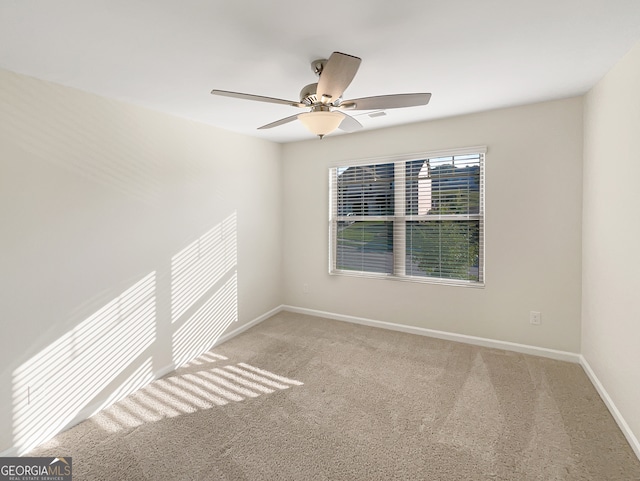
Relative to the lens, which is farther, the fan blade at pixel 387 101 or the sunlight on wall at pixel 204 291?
the sunlight on wall at pixel 204 291

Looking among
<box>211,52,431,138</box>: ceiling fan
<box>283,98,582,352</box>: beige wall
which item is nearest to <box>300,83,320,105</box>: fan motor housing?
<box>211,52,431,138</box>: ceiling fan

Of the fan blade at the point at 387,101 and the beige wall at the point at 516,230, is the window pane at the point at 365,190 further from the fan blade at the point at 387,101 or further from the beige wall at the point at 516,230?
the fan blade at the point at 387,101

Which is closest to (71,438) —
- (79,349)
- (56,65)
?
(79,349)

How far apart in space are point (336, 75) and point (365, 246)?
2.67 meters

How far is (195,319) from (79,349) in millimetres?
1074

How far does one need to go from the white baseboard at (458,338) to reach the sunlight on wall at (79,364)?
7.24 feet

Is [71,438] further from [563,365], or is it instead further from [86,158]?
[563,365]

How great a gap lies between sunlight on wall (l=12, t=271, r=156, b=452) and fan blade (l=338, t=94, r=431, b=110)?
2.19m

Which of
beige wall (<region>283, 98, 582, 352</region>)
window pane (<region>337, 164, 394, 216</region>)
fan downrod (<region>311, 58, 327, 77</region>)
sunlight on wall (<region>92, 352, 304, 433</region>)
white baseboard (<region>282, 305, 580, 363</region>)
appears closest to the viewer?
fan downrod (<region>311, 58, 327, 77</region>)

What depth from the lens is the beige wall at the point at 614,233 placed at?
192 centimetres

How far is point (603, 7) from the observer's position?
1516 millimetres

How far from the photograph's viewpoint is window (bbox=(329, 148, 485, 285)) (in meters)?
3.41

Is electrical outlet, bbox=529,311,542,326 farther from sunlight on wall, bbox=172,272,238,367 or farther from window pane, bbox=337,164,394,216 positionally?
sunlight on wall, bbox=172,272,238,367

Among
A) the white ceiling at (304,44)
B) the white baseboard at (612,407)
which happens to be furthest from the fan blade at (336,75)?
the white baseboard at (612,407)
